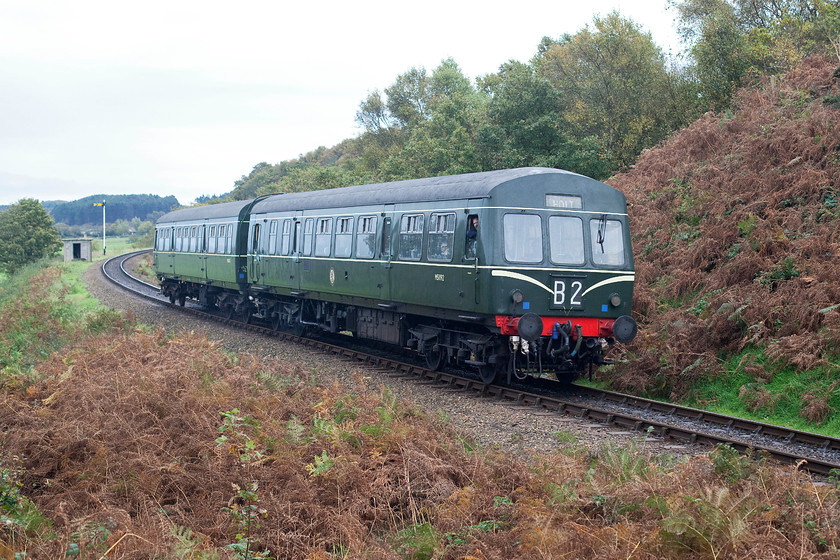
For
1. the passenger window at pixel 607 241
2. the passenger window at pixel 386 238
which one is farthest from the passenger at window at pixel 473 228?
the passenger window at pixel 386 238

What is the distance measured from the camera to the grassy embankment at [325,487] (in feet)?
17.8

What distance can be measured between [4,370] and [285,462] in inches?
237

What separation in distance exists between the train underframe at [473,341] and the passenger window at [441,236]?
130cm

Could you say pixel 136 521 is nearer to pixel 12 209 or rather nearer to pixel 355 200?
pixel 355 200

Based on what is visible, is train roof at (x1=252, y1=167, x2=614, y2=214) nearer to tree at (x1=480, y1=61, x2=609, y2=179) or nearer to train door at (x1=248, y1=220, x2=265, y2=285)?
train door at (x1=248, y1=220, x2=265, y2=285)

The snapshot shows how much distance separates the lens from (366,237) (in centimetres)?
1606

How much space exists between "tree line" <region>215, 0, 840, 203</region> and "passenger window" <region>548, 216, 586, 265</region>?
11.9 m

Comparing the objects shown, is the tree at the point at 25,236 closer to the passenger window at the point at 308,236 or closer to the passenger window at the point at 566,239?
the passenger window at the point at 308,236

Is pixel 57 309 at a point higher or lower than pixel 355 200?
lower

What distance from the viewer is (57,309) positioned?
23.4m

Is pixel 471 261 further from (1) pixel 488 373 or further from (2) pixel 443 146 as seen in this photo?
(2) pixel 443 146

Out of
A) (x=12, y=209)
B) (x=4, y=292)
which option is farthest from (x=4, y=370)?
(x=12, y=209)

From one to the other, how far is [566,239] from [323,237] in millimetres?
7218

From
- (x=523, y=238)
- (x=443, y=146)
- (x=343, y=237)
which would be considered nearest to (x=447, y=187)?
(x=523, y=238)
